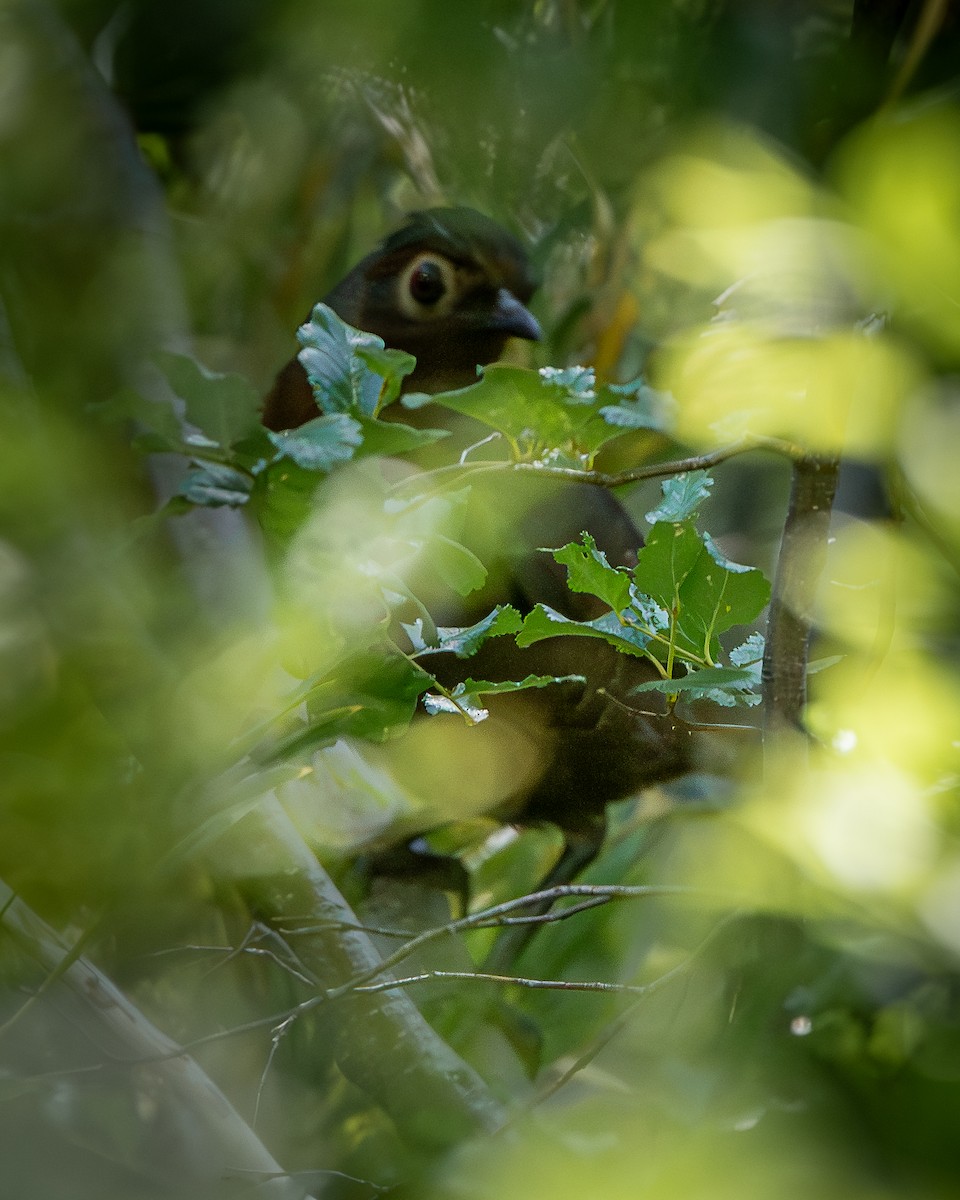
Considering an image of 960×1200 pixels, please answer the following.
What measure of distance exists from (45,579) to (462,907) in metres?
0.25

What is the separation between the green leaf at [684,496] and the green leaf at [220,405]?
0.58 feet

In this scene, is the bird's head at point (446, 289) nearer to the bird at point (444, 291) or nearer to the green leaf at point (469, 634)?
the bird at point (444, 291)

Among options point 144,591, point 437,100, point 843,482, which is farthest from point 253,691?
point 437,100

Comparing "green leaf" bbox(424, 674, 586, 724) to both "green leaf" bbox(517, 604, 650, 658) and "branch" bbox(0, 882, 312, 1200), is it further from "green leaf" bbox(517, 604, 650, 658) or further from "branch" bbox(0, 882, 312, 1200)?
"branch" bbox(0, 882, 312, 1200)

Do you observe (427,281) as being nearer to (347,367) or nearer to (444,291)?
(444,291)

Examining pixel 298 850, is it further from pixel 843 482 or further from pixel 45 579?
pixel 843 482

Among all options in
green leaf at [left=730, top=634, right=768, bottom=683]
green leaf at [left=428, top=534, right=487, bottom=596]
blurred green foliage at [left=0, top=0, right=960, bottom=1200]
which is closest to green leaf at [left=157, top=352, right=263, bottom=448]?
blurred green foliage at [left=0, top=0, right=960, bottom=1200]

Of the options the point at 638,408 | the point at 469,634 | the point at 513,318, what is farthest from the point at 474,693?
the point at 513,318

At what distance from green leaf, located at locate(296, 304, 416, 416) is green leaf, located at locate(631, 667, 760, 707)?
15 centimetres

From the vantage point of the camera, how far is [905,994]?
7.6 inches

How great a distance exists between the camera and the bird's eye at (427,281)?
62cm

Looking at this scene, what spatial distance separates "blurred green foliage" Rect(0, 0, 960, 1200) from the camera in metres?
0.22

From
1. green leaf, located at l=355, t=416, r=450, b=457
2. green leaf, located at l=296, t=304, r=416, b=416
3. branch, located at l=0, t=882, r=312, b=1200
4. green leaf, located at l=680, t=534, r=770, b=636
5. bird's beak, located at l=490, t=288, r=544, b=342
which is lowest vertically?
branch, located at l=0, t=882, r=312, b=1200

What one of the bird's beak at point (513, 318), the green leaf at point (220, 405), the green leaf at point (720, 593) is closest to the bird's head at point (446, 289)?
the bird's beak at point (513, 318)
